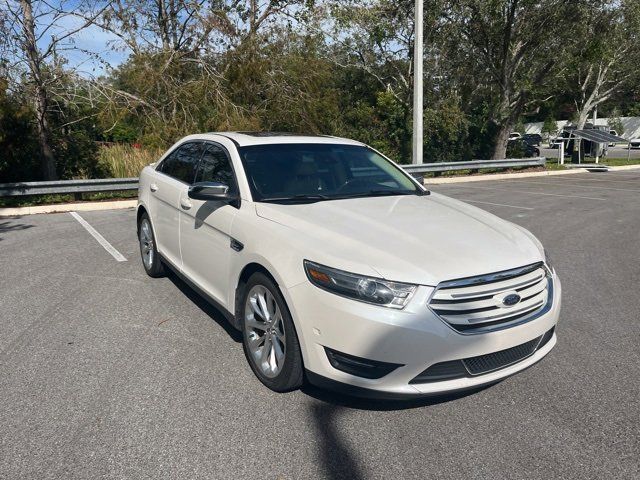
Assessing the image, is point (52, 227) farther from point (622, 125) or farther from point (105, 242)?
point (622, 125)

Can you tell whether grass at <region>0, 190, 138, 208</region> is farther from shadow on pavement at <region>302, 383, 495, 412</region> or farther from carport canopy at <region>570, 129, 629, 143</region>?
carport canopy at <region>570, 129, 629, 143</region>

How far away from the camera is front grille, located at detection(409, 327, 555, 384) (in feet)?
9.57

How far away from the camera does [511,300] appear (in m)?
3.06

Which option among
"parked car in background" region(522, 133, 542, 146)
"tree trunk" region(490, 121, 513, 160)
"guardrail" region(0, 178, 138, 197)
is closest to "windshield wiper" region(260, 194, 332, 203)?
"guardrail" region(0, 178, 138, 197)

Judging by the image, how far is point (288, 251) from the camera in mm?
3242

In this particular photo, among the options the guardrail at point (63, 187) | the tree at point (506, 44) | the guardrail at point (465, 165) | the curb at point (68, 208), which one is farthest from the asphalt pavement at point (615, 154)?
the curb at point (68, 208)

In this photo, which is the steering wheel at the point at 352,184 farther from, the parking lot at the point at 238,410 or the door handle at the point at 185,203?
the parking lot at the point at 238,410

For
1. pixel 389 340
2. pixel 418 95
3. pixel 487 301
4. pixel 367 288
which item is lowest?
pixel 389 340

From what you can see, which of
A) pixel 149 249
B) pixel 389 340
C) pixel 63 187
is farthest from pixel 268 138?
pixel 63 187

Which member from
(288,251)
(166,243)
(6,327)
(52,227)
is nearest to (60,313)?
(6,327)

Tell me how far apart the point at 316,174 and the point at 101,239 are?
517 cm

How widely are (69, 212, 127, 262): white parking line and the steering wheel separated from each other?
3717 millimetres

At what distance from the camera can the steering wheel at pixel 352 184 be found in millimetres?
4391

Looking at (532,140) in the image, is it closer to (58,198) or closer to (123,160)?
(123,160)
